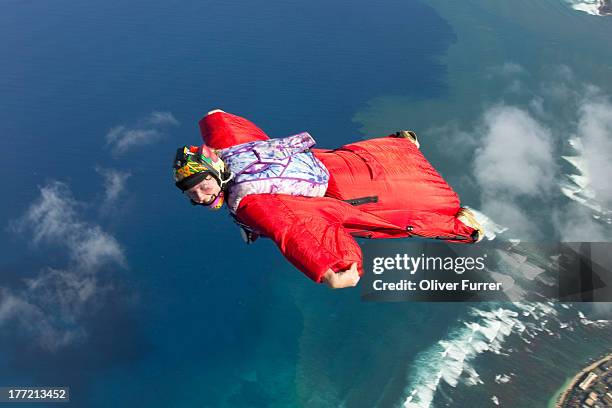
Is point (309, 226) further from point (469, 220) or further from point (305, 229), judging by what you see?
point (469, 220)

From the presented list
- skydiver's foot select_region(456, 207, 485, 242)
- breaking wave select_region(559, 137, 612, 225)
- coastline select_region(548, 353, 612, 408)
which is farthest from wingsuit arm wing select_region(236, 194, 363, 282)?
breaking wave select_region(559, 137, 612, 225)

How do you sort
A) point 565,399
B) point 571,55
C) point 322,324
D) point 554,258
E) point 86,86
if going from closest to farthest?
point 565,399
point 322,324
point 554,258
point 86,86
point 571,55

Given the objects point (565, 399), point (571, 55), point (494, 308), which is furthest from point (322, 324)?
point (571, 55)

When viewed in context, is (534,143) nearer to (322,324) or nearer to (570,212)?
(570,212)

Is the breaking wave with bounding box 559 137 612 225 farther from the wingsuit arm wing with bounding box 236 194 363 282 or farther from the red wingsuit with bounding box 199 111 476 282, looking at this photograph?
the wingsuit arm wing with bounding box 236 194 363 282

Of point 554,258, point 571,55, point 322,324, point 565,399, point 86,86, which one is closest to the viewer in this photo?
point 565,399

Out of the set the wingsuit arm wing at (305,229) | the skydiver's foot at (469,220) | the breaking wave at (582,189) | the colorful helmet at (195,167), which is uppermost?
the breaking wave at (582,189)

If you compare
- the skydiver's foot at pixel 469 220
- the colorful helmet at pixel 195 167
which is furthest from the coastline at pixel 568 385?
the colorful helmet at pixel 195 167

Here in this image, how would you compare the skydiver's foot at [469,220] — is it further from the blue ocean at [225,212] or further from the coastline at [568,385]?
the coastline at [568,385]
